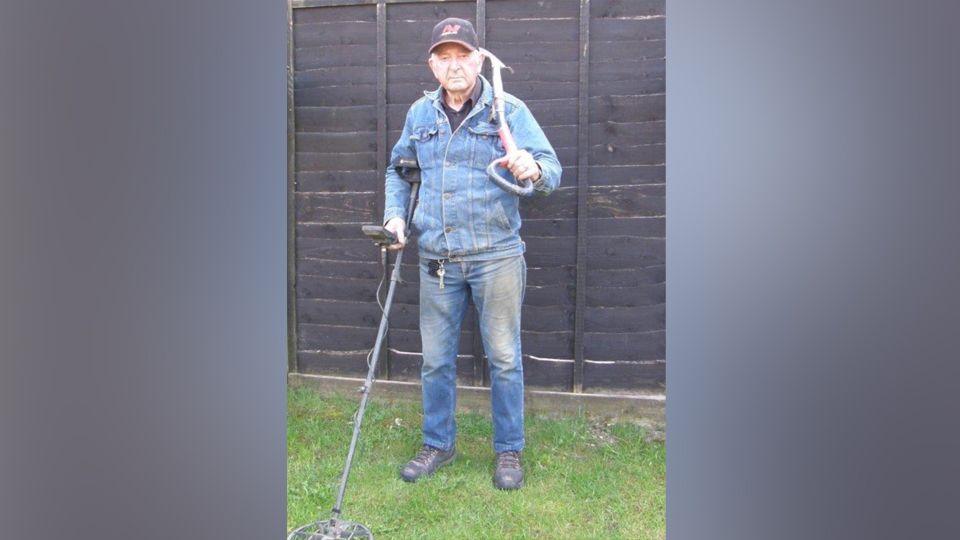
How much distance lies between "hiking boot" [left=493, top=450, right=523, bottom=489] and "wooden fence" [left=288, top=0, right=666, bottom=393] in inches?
26.5

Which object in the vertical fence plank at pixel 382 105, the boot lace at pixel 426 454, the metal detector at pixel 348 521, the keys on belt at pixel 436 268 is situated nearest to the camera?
the metal detector at pixel 348 521

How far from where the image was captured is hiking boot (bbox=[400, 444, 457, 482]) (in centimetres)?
312

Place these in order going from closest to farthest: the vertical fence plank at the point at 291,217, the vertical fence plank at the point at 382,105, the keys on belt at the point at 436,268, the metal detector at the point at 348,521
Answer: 1. the metal detector at the point at 348,521
2. the keys on belt at the point at 436,268
3. the vertical fence plank at the point at 382,105
4. the vertical fence plank at the point at 291,217

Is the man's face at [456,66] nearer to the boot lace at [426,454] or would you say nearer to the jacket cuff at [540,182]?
the jacket cuff at [540,182]

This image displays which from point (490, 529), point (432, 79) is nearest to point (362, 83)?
point (432, 79)

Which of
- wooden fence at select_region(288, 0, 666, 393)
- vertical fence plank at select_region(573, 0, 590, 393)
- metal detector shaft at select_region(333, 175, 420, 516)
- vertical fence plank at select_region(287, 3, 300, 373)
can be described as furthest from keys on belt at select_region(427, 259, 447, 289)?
vertical fence plank at select_region(287, 3, 300, 373)

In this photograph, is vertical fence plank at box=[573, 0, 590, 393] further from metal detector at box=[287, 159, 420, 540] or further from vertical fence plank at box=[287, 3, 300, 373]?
vertical fence plank at box=[287, 3, 300, 373]

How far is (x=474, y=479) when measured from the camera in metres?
3.13

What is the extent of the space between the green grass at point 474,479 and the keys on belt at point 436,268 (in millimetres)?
870

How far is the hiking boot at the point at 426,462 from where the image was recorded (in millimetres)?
3117

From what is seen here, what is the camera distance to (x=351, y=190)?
153 inches

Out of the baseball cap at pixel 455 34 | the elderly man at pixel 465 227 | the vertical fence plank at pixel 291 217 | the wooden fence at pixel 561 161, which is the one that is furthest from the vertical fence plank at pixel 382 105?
the baseball cap at pixel 455 34

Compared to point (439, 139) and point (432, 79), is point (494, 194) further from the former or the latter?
point (432, 79)

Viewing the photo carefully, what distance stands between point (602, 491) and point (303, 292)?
1.93 m
